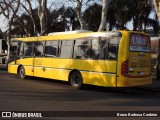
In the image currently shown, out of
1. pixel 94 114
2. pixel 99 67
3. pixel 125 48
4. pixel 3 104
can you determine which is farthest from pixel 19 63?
pixel 94 114

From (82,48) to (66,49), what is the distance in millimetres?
1164

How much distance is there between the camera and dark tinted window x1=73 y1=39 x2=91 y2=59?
15.4 meters

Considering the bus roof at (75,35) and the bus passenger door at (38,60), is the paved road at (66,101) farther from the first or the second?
the bus passenger door at (38,60)

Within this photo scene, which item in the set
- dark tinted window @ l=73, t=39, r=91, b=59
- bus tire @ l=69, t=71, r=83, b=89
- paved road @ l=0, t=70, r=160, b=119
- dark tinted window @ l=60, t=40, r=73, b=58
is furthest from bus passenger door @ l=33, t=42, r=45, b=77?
paved road @ l=0, t=70, r=160, b=119

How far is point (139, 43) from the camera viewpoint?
14.5 metres

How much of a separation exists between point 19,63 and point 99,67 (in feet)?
23.2

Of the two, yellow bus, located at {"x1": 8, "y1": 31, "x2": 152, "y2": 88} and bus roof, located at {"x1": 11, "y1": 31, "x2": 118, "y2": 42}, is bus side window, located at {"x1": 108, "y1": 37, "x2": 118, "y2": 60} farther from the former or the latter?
bus roof, located at {"x1": 11, "y1": 31, "x2": 118, "y2": 42}

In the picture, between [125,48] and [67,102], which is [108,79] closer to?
[125,48]

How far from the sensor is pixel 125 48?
13789 millimetres

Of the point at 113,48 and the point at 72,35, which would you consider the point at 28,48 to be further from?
the point at 113,48

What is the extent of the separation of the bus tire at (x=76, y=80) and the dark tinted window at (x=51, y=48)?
68.5 inches

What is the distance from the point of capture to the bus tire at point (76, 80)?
1559 centimetres

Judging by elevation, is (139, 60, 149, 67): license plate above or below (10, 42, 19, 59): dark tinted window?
below

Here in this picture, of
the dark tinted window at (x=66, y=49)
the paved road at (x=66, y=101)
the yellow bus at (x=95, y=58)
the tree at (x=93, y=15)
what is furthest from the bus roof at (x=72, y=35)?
the tree at (x=93, y=15)
